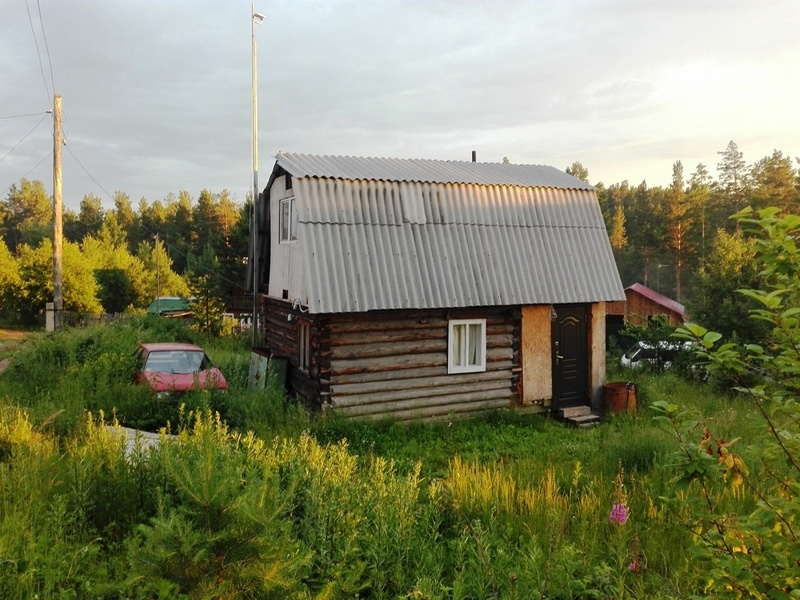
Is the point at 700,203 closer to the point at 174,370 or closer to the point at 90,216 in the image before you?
the point at 174,370

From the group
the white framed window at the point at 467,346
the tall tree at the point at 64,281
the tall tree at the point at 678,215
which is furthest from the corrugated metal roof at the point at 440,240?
the tall tree at the point at 678,215

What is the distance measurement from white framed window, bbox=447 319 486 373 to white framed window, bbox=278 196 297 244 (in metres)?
4.09

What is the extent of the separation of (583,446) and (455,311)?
3954mm

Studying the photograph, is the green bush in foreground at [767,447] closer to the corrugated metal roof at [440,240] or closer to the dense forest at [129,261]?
the corrugated metal roof at [440,240]

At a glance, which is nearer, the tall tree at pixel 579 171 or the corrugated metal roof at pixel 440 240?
the corrugated metal roof at pixel 440 240

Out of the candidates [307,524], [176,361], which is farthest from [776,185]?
[307,524]

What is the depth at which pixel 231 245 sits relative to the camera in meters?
30.8

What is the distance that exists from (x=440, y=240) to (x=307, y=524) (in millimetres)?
8373

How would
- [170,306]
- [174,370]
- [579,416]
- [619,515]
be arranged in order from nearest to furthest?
[619,515], [174,370], [579,416], [170,306]

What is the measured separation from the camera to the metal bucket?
13625 millimetres

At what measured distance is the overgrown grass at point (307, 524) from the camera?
3691mm

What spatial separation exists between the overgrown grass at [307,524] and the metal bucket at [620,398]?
4.21 metres

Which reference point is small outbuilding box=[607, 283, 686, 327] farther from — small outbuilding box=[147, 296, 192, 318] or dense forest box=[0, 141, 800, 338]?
small outbuilding box=[147, 296, 192, 318]

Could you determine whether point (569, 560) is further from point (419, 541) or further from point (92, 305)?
point (92, 305)
